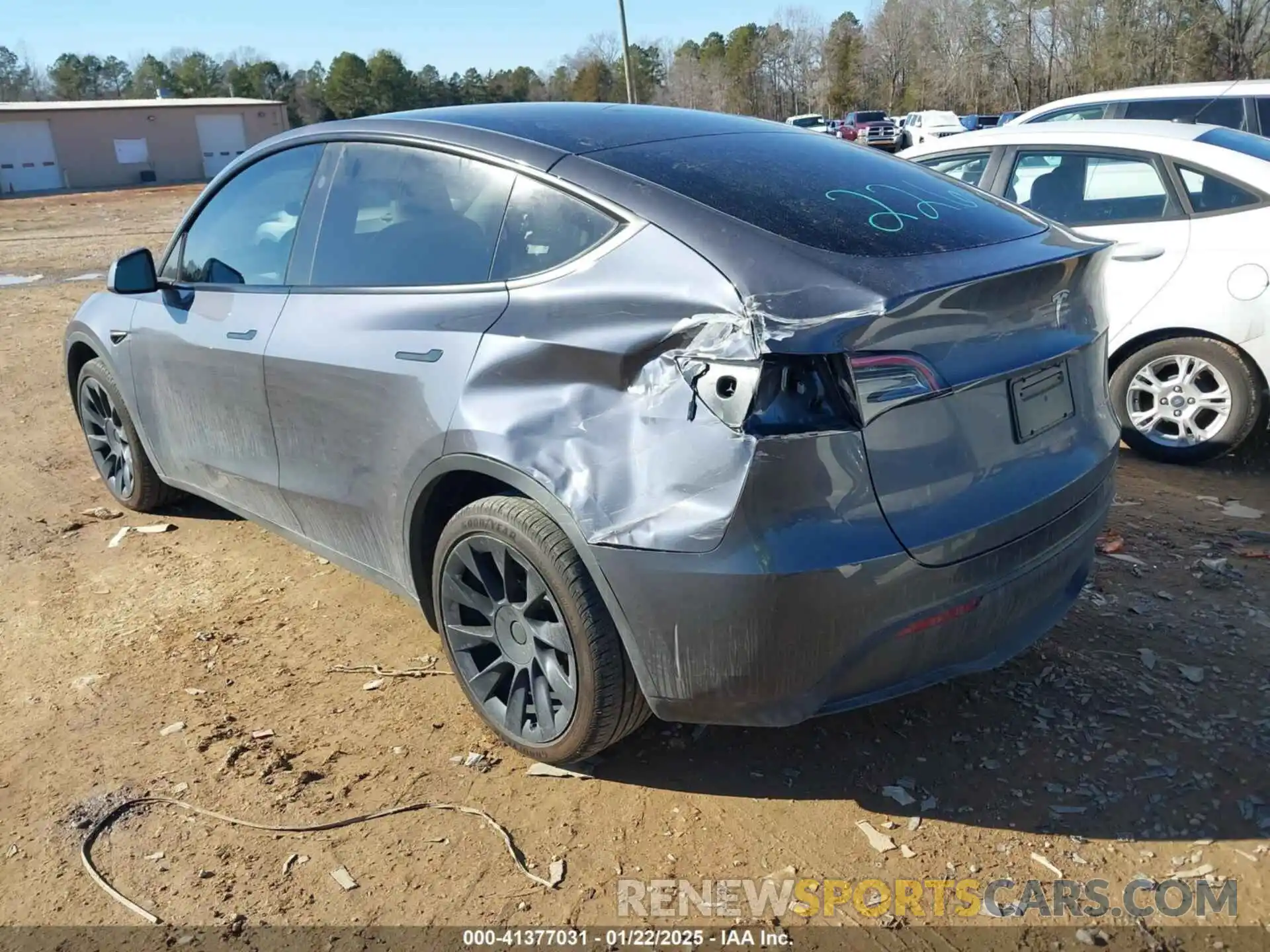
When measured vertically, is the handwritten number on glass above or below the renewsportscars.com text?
above

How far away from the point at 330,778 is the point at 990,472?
2.07 meters

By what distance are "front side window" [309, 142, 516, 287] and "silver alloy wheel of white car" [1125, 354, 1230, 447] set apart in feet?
13.3

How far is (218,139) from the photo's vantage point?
55.7 meters

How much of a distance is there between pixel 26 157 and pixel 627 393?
2225 inches

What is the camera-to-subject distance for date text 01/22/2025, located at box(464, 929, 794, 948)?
2.43 metres

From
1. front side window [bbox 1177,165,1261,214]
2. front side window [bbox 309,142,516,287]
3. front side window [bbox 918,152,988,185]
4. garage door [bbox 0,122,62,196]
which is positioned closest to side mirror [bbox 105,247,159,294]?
front side window [bbox 309,142,516,287]

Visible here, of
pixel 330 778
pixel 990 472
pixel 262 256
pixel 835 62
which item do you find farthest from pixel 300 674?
pixel 835 62

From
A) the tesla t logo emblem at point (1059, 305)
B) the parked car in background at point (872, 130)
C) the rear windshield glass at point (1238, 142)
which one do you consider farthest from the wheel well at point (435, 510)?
the parked car in background at point (872, 130)

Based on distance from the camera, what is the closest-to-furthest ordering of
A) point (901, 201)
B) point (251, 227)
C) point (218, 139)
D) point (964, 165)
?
point (901, 201), point (251, 227), point (964, 165), point (218, 139)

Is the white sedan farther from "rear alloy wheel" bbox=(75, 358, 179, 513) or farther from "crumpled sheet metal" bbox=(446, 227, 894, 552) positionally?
"rear alloy wheel" bbox=(75, 358, 179, 513)

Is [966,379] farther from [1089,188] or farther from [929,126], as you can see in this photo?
[929,126]

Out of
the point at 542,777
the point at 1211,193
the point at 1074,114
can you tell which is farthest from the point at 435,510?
the point at 1074,114

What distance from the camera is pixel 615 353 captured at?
2570mm

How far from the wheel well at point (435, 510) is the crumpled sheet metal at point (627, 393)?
158 millimetres
